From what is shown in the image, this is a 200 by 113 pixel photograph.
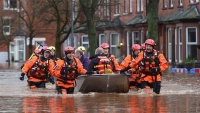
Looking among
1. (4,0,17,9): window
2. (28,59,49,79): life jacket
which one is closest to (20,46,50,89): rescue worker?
(28,59,49,79): life jacket

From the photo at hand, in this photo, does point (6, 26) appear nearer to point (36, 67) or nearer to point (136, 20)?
point (136, 20)

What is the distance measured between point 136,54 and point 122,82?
1468 mm

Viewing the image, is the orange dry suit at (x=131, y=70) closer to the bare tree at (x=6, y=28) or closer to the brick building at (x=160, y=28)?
the brick building at (x=160, y=28)

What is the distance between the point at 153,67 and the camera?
20.9 m

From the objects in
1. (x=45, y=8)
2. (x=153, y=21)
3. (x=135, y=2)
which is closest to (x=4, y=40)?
(x=135, y=2)

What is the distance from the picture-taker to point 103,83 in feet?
69.5

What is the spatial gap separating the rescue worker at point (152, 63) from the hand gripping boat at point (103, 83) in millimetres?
576

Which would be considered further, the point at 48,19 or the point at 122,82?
the point at 48,19

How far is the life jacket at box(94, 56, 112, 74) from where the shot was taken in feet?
69.9

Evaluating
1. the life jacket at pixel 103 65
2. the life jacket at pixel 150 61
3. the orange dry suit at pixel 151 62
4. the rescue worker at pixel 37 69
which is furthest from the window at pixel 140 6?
the life jacket at pixel 150 61

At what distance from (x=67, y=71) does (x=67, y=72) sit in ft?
0.09

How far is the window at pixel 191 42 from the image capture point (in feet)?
184

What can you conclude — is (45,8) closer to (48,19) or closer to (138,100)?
(48,19)

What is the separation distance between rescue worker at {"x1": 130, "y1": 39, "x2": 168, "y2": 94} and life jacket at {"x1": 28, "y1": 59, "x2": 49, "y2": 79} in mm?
3192
